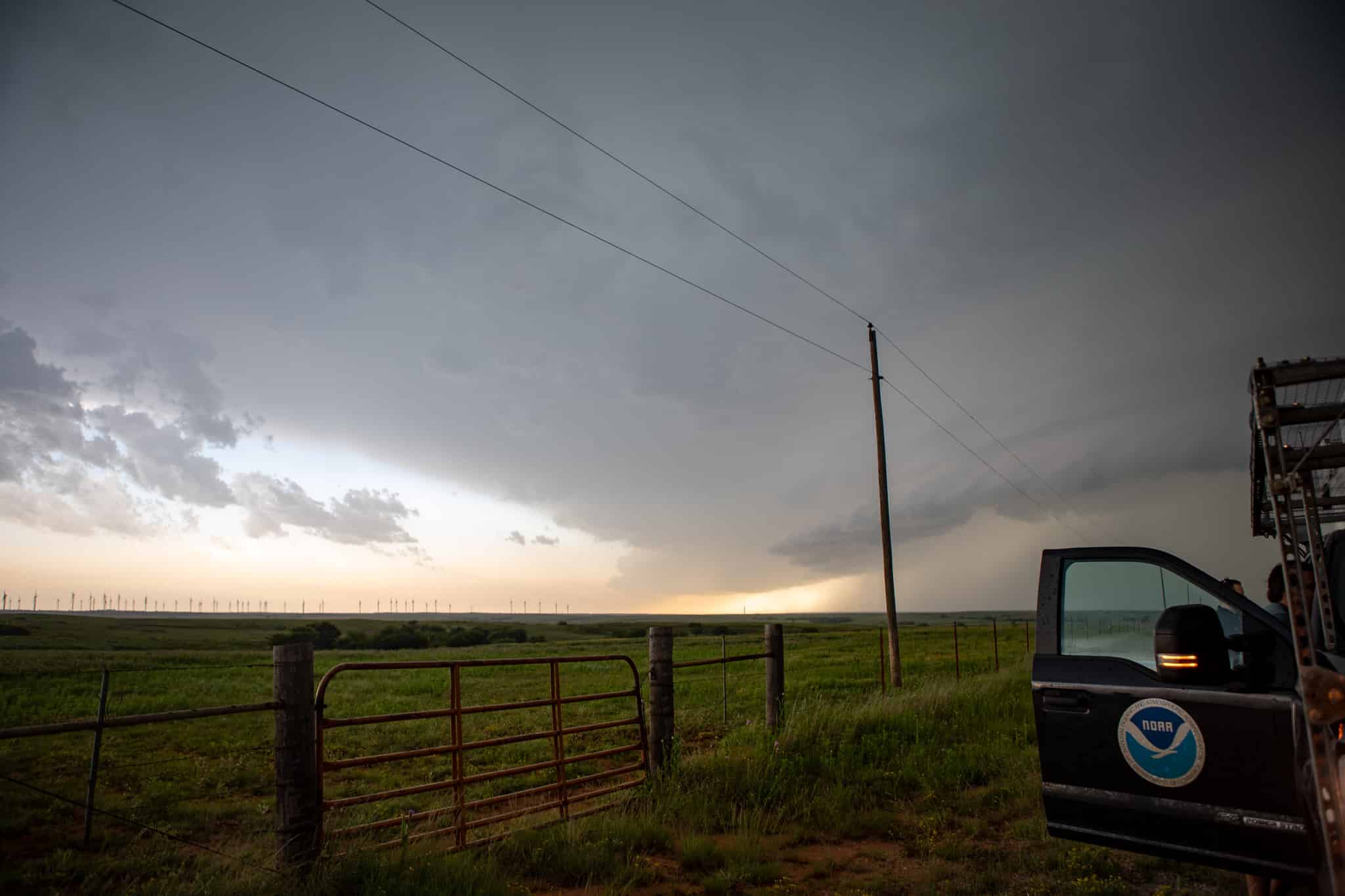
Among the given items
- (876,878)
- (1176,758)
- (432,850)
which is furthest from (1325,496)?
(432,850)

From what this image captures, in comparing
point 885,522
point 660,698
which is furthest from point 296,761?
point 885,522

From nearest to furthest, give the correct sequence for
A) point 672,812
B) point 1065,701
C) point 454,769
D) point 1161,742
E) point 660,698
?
point 1161,742 < point 1065,701 < point 454,769 < point 672,812 < point 660,698

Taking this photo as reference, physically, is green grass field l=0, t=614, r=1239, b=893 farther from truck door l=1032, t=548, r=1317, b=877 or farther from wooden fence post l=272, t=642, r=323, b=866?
truck door l=1032, t=548, r=1317, b=877

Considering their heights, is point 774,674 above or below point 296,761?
below

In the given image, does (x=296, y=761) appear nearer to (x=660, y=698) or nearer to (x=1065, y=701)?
(x=660, y=698)

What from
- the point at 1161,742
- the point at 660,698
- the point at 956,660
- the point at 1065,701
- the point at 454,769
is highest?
the point at 1065,701

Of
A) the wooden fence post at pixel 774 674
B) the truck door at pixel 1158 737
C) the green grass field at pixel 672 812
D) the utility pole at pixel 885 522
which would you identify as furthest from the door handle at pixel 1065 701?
the utility pole at pixel 885 522

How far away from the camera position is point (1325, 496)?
13.9 feet

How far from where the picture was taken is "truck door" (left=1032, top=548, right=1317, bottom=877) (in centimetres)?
337

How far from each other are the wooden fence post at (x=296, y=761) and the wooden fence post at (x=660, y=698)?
3.70m

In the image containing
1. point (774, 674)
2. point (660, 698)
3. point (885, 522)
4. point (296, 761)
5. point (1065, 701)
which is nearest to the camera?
point (1065, 701)

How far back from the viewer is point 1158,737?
12.3 ft

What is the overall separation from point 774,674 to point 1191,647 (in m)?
7.40

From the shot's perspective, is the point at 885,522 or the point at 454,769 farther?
the point at 885,522
